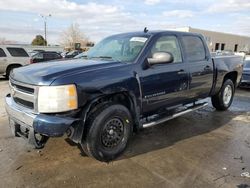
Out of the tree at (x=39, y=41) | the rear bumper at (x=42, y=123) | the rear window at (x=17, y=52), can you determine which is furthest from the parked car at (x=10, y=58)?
the tree at (x=39, y=41)

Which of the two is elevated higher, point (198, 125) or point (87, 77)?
point (87, 77)

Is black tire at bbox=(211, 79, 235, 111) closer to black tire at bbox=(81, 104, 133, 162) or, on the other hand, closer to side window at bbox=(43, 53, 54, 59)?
black tire at bbox=(81, 104, 133, 162)

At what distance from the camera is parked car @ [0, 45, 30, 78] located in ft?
45.2

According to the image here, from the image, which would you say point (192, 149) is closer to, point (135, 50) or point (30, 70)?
point (135, 50)

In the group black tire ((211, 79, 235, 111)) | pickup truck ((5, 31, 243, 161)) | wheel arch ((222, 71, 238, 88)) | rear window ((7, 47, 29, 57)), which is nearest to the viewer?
pickup truck ((5, 31, 243, 161))

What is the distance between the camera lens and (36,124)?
3.45m

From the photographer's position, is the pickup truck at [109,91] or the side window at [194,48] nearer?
the pickup truck at [109,91]

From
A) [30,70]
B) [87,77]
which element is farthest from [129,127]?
[30,70]

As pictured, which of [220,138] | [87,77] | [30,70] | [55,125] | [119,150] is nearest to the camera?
[55,125]

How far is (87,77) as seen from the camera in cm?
369

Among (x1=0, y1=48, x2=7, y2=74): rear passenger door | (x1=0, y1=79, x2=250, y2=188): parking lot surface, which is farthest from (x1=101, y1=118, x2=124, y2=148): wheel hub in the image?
(x1=0, y1=48, x2=7, y2=74): rear passenger door

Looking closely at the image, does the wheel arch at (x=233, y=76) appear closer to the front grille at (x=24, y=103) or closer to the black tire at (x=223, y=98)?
the black tire at (x=223, y=98)

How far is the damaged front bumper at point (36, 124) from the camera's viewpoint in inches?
134

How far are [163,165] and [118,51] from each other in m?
2.09
